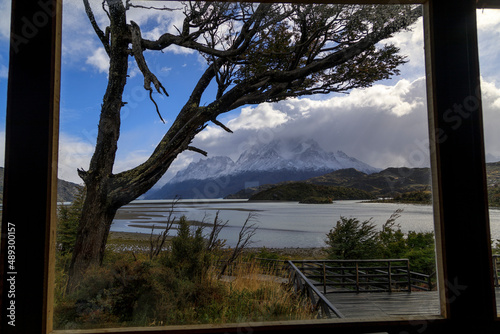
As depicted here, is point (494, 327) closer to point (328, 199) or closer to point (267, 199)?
point (328, 199)

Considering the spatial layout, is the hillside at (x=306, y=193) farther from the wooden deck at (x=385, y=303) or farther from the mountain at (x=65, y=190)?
the mountain at (x=65, y=190)

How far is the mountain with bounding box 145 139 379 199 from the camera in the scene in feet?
10.5

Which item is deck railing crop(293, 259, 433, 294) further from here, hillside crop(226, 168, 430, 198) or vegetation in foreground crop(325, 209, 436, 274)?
hillside crop(226, 168, 430, 198)

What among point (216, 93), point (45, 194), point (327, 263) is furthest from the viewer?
point (216, 93)

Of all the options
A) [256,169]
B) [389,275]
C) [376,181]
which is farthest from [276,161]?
[389,275]

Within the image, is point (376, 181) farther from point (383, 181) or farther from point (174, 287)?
point (174, 287)

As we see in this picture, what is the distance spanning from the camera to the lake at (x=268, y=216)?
3109 millimetres

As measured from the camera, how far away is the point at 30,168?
2.00 m

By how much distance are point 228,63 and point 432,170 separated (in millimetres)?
2417

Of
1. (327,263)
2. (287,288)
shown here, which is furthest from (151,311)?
(327,263)

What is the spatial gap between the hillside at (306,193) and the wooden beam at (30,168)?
6.03 feet

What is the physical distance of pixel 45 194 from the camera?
6.53ft

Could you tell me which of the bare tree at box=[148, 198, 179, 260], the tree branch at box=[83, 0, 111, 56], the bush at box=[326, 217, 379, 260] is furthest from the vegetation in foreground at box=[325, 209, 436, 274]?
the tree branch at box=[83, 0, 111, 56]

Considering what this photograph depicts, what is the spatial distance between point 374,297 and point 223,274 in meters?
1.57
